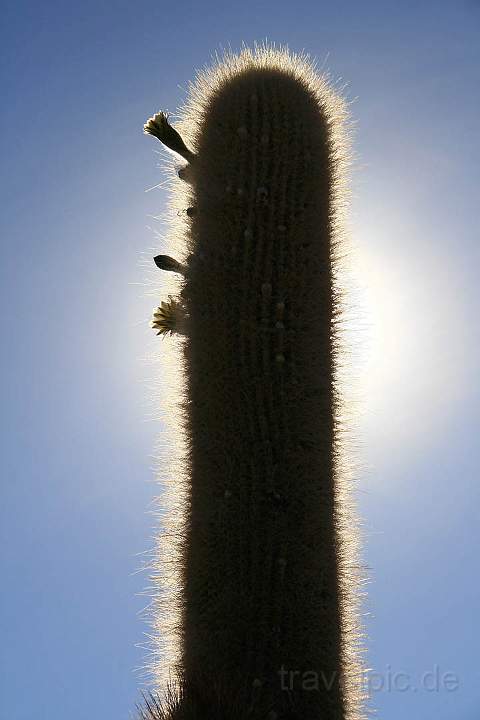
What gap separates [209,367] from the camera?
3477mm

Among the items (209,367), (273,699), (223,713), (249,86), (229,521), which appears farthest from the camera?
(249,86)

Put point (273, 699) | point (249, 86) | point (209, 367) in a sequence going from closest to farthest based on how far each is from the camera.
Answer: point (273, 699) → point (209, 367) → point (249, 86)

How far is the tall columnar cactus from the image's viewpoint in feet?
10.3

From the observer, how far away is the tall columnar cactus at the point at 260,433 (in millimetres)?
3146

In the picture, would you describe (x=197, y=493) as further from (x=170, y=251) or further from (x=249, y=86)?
(x=249, y=86)

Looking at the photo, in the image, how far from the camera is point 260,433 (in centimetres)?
332

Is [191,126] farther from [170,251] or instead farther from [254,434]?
[254,434]

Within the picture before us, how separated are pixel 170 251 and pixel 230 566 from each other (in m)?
1.84

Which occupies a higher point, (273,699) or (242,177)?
(242,177)

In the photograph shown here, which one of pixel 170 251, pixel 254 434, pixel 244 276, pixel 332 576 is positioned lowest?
pixel 332 576

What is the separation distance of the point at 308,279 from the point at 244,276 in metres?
0.34

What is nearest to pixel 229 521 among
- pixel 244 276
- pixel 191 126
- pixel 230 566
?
pixel 230 566

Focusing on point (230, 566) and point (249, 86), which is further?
point (249, 86)

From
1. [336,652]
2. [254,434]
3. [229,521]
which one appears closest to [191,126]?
[254,434]
